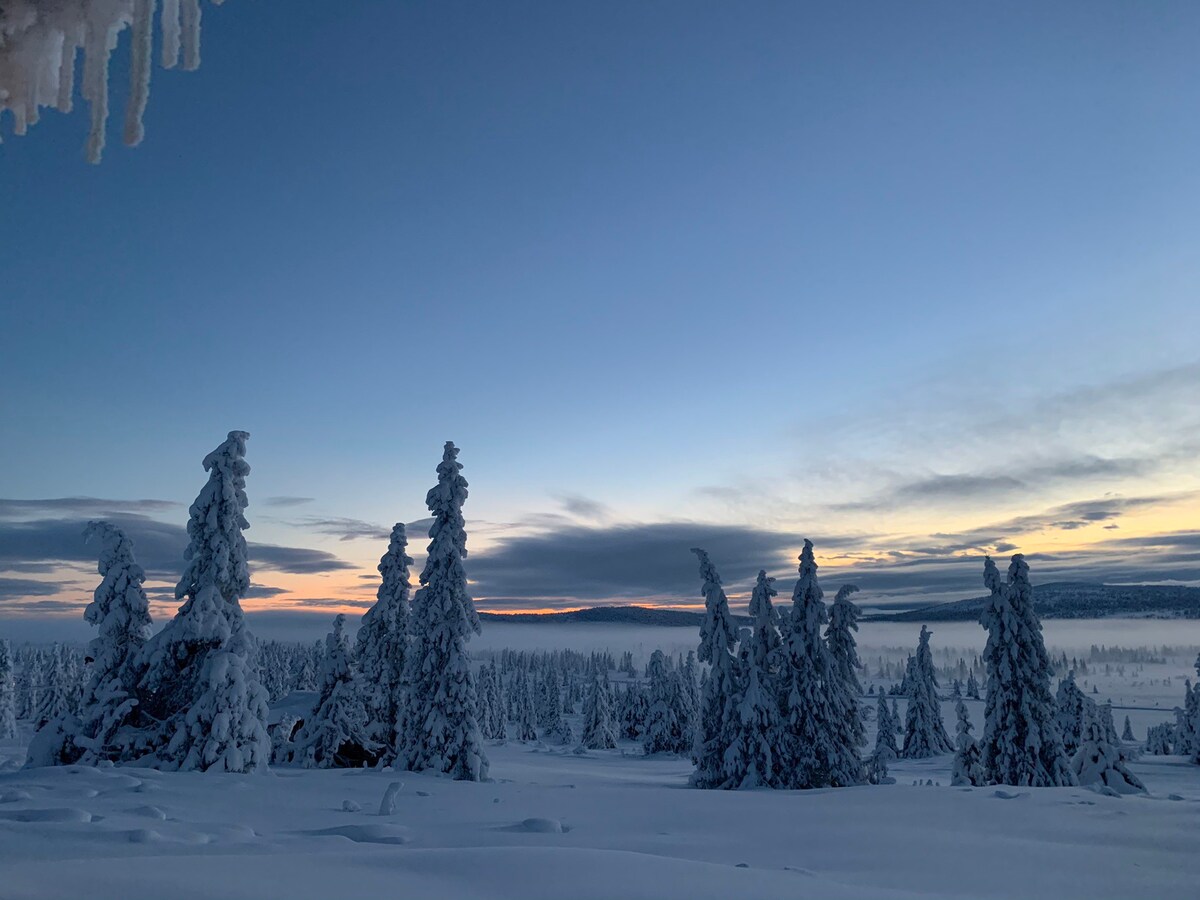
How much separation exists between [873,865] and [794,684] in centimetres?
2766

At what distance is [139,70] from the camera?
2.88 m

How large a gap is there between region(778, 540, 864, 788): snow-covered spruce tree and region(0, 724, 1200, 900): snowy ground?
1955 cm

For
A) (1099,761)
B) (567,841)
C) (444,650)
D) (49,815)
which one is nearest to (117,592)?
(444,650)

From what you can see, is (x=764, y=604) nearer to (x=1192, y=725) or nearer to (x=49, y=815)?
(x=49, y=815)

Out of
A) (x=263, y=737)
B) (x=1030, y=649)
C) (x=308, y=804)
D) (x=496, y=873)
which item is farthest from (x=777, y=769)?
(x=496, y=873)

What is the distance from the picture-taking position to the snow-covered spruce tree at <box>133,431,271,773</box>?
21562mm

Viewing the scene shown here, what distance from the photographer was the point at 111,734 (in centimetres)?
2244

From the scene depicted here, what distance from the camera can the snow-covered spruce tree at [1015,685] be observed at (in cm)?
3203

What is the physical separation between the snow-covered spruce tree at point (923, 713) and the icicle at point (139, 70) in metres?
68.9

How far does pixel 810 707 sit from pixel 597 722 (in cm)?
5174

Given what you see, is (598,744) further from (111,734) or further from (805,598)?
(111,734)

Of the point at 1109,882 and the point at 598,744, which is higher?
the point at 1109,882

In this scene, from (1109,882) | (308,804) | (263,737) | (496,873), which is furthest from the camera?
(263,737)

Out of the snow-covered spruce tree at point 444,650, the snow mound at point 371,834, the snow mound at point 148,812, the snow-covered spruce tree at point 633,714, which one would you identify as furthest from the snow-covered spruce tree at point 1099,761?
the snow-covered spruce tree at point 633,714
